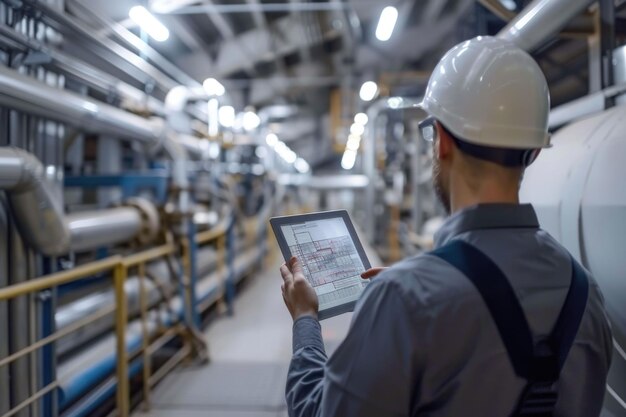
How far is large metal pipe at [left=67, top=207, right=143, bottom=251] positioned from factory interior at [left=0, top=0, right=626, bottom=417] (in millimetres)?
13

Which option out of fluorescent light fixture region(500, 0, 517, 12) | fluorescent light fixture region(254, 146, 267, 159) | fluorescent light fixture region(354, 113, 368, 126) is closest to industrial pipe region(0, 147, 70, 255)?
fluorescent light fixture region(500, 0, 517, 12)

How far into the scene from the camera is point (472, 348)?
0.75 meters

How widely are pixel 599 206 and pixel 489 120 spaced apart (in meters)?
0.71

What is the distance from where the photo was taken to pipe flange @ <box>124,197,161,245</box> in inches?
128

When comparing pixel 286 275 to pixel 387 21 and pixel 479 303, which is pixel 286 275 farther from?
pixel 387 21

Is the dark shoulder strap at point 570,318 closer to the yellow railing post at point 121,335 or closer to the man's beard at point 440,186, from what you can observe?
the man's beard at point 440,186

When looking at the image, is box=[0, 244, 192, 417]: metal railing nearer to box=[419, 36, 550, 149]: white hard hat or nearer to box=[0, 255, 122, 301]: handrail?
box=[0, 255, 122, 301]: handrail

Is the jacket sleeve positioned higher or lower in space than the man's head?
lower

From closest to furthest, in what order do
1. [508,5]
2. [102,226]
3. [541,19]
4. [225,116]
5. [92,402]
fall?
[541,19] → [92,402] → [102,226] → [508,5] → [225,116]

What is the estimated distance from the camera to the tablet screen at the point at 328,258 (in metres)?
1.07

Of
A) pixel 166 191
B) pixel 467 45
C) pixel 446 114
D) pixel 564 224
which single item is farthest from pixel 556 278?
pixel 166 191

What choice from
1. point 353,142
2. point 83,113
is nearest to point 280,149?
point 353,142

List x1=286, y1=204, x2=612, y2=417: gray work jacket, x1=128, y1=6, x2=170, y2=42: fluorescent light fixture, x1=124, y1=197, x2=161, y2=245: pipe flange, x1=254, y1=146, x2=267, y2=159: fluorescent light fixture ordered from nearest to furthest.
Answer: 1. x1=286, y1=204, x2=612, y2=417: gray work jacket
2. x1=128, y1=6, x2=170, y2=42: fluorescent light fixture
3. x1=124, y1=197, x2=161, y2=245: pipe flange
4. x1=254, y1=146, x2=267, y2=159: fluorescent light fixture

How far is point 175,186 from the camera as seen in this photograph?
3621 mm
